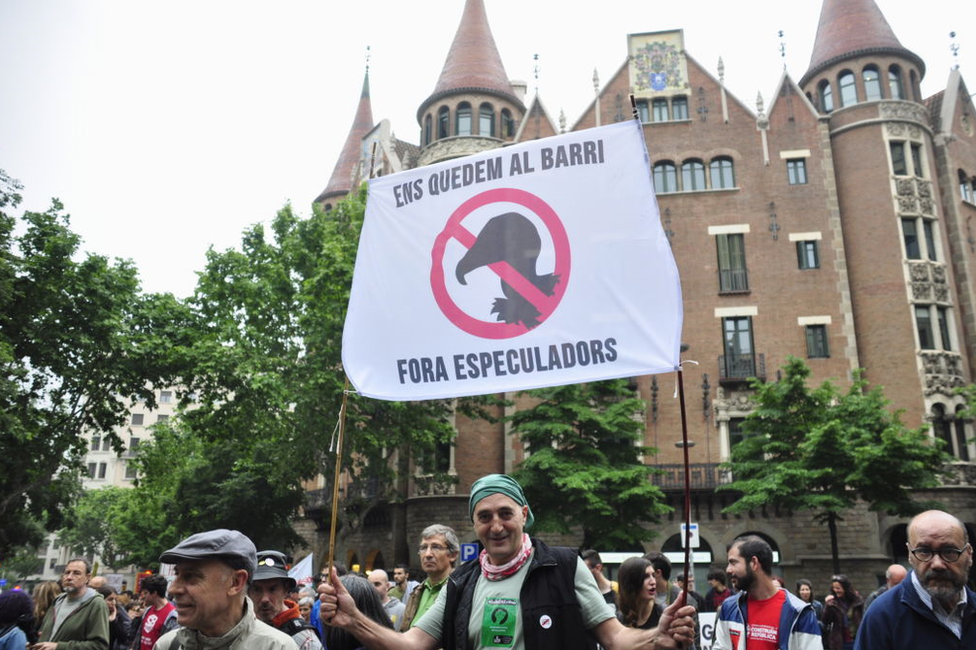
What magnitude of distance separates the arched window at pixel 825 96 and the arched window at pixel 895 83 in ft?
7.37

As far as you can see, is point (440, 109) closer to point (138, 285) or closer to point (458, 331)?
point (138, 285)

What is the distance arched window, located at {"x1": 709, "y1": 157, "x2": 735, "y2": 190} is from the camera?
33688 mm

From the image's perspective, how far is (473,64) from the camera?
125 feet

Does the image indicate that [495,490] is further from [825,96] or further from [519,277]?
[825,96]

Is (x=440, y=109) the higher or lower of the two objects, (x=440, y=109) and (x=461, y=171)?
the higher

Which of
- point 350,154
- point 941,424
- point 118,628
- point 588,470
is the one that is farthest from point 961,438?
point 350,154

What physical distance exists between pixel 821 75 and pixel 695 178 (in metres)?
7.26

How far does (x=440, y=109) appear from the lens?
123ft

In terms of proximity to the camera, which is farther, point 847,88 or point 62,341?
point 847,88

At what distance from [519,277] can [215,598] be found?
9.62 ft

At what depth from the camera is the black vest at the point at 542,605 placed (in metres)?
3.48

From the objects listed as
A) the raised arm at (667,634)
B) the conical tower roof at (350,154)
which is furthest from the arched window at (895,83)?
the raised arm at (667,634)

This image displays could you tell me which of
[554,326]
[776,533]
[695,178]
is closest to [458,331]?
[554,326]

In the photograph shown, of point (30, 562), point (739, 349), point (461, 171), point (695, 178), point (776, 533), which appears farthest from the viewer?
point (30, 562)
